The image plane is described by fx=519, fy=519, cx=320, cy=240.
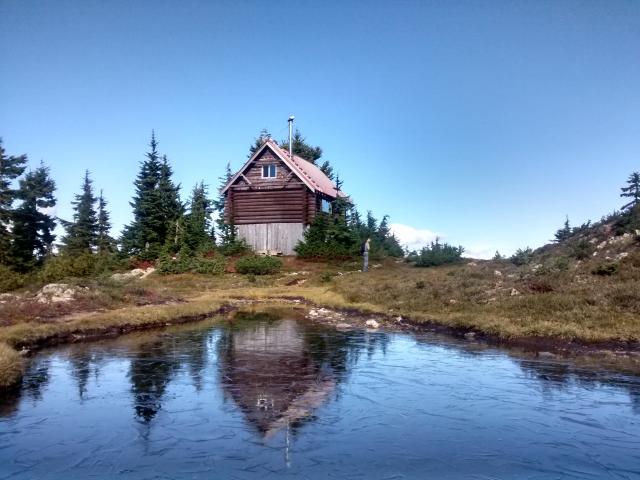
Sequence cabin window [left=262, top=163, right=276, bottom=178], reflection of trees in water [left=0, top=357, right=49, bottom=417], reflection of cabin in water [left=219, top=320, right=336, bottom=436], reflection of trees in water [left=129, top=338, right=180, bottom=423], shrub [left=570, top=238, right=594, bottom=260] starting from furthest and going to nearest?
cabin window [left=262, top=163, right=276, bottom=178] → shrub [left=570, top=238, right=594, bottom=260] → reflection of trees in water [left=129, top=338, right=180, bottom=423] → reflection of trees in water [left=0, top=357, right=49, bottom=417] → reflection of cabin in water [left=219, top=320, right=336, bottom=436]

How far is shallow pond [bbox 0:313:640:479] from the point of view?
8305 mm

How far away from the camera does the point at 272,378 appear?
1398 centimetres

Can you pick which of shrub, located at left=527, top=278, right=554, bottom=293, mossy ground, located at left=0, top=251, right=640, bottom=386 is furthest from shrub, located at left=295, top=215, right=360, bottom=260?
shrub, located at left=527, top=278, right=554, bottom=293

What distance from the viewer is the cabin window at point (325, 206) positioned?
53.1m

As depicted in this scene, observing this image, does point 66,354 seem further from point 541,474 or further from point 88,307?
point 541,474

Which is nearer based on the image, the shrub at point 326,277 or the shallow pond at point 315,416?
the shallow pond at point 315,416

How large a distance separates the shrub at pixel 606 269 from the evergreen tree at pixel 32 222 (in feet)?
163

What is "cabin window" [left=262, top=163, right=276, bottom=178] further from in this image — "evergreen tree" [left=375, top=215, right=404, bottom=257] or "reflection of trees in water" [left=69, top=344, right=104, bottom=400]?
"reflection of trees in water" [left=69, top=344, right=104, bottom=400]

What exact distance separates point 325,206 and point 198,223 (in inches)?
518

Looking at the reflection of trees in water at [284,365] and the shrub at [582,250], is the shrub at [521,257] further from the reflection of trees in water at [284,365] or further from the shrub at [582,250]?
the reflection of trees in water at [284,365]

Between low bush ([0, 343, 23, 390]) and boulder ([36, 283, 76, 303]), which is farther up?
boulder ([36, 283, 76, 303])

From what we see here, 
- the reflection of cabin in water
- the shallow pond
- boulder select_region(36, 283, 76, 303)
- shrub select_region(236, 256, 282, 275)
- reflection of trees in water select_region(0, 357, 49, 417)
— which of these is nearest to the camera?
the shallow pond

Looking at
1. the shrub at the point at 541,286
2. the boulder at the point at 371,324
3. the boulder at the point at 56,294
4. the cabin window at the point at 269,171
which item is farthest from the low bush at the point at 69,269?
the shrub at the point at 541,286

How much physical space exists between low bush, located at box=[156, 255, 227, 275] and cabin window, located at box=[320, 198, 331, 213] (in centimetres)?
1211
